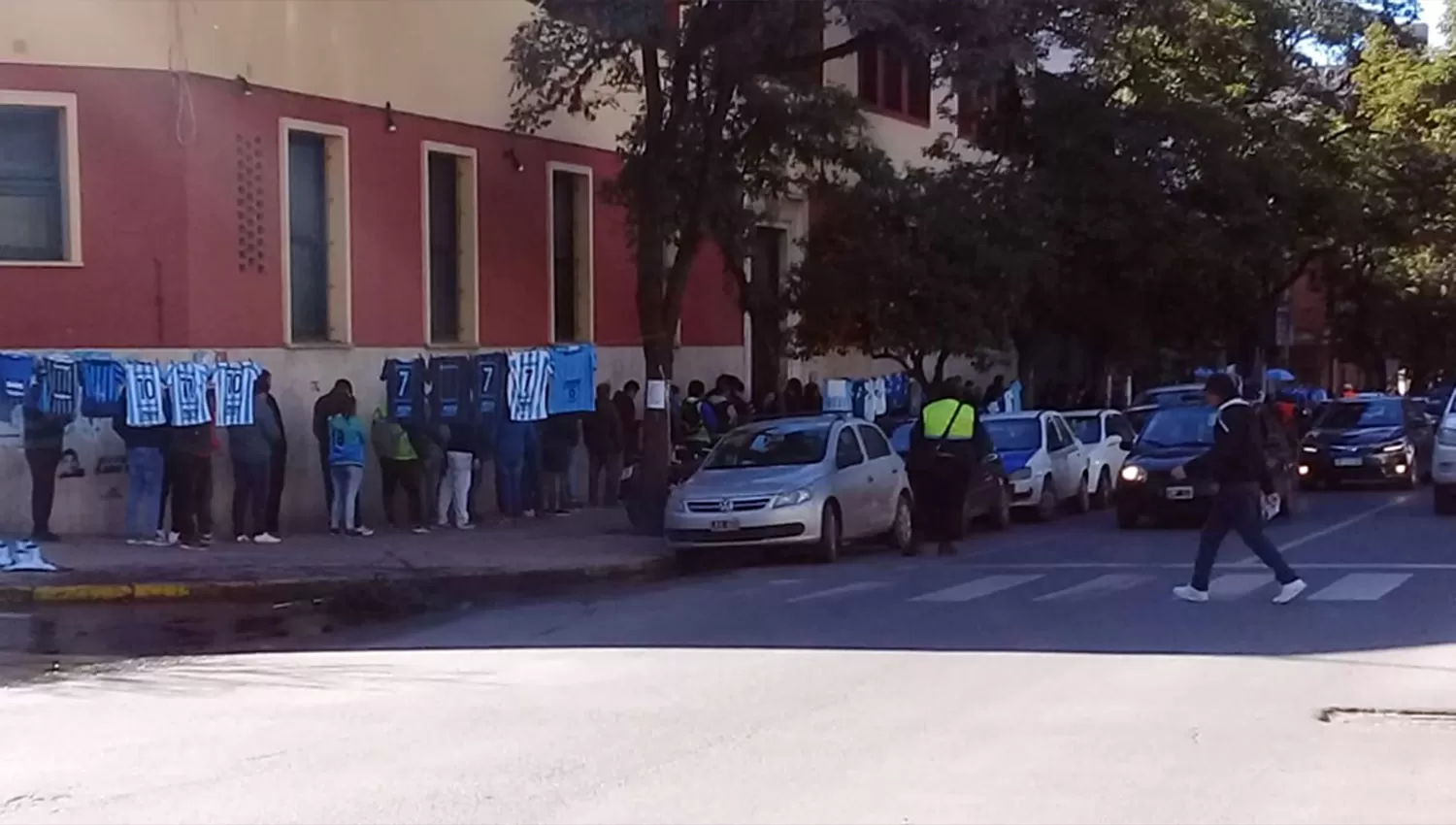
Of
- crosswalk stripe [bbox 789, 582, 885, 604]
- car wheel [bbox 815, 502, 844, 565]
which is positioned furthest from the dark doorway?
crosswalk stripe [bbox 789, 582, 885, 604]

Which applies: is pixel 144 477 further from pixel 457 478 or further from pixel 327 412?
pixel 457 478

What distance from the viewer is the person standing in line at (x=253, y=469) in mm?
20984

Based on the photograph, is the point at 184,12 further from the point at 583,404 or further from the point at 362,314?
the point at 583,404

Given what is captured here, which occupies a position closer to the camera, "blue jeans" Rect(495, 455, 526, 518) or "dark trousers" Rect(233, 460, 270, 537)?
"dark trousers" Rect(233, 460, 270, 537)

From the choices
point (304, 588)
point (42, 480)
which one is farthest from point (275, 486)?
point (304, 588)

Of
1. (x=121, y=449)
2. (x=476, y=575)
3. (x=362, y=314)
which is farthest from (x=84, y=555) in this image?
(x=362, y=314)

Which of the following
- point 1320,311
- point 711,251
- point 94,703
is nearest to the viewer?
point 94,703

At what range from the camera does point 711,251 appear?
33.7 m

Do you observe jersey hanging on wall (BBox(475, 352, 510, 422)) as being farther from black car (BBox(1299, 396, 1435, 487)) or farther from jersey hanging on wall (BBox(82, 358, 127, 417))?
black car (BBox(1299, 396, 1435, 487))

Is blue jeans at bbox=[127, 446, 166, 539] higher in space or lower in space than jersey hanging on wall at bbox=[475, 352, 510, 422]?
lower

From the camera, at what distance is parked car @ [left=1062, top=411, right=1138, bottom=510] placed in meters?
29.2

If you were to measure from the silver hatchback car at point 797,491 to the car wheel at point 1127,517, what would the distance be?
12.4 ft

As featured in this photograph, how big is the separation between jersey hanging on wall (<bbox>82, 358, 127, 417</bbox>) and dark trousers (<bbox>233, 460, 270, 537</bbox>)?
1468 mm

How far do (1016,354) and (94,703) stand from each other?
32.0 m
